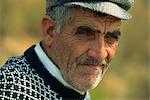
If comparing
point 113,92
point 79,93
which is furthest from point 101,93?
point 79,93

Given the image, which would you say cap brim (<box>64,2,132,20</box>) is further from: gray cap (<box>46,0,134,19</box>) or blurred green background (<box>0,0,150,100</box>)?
blurred green background (<box>0,0,150,100</box>)

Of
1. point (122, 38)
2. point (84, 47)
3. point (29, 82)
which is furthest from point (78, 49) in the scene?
point (122, 38)

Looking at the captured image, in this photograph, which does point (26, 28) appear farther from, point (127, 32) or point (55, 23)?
point (55, 23)

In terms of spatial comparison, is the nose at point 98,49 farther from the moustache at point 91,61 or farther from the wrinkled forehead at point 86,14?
the wrinkled forehead at point 86,14

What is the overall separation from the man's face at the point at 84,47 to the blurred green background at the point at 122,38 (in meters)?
18.3

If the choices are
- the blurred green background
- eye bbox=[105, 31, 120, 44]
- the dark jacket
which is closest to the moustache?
eye bbox=[105, 31, 120, 44]

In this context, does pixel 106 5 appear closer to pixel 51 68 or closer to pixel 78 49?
pixel 78 49

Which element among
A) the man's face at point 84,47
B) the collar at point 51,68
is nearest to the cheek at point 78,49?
the man's face at point 84,47

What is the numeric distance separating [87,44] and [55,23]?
0.25 meters

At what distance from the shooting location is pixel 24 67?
3.90 metres

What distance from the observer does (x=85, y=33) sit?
3.78 metres

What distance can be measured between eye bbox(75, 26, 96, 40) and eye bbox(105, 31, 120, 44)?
9cm

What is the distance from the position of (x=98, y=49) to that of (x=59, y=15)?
1.02ft

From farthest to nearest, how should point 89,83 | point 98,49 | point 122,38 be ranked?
1. point 122,38
2. point 89,83
3. point 98,49
